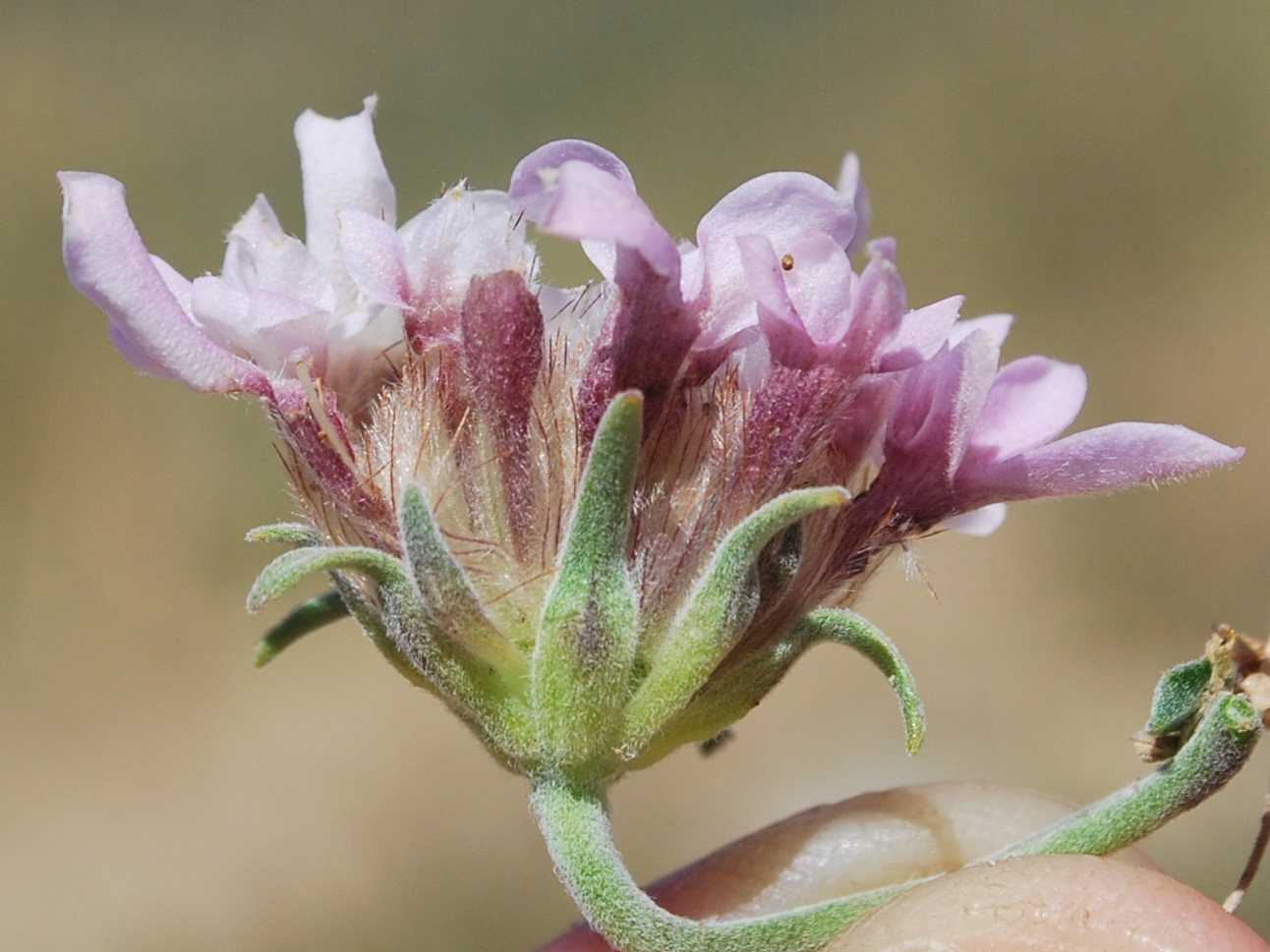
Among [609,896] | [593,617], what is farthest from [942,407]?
[609,896]

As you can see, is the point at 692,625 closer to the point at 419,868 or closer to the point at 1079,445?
the point at 1079,445

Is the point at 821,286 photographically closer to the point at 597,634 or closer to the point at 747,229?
the point at 747,229

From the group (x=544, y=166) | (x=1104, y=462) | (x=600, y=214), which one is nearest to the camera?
(x=600, y=214)

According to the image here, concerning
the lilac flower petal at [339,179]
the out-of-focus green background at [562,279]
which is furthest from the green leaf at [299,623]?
the out-of-focus green background at [562,279]

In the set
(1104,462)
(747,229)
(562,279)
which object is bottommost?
(1104,462)

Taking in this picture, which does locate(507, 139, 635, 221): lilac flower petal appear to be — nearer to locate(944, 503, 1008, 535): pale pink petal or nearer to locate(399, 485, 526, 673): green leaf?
locate(399, 485, 526, 673): green leaf

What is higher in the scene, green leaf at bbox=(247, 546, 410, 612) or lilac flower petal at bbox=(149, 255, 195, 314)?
lilac flower petal at bbox=(149, 255, 195, 314)

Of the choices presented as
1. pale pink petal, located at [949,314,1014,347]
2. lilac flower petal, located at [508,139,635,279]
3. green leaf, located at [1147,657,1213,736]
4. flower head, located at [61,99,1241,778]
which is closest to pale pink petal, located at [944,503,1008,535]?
flower head, located at [61,99,1241,778]

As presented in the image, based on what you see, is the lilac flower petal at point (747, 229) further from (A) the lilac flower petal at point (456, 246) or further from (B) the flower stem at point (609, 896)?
(B) the flower stem at point (609, 896)
